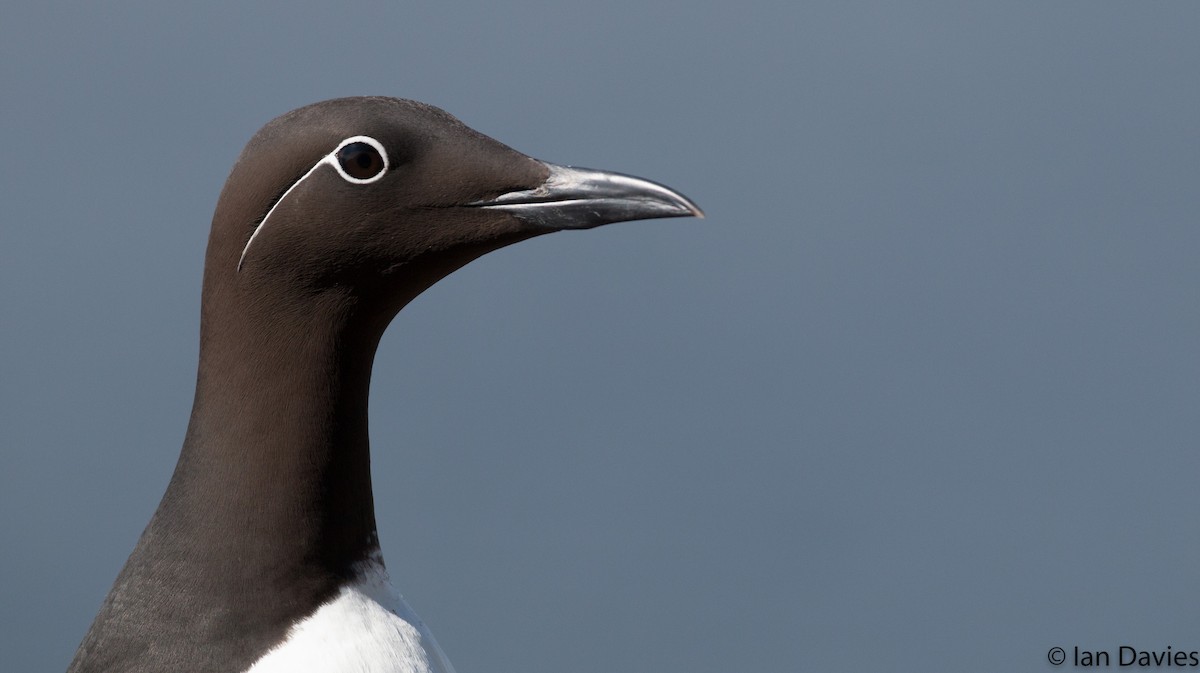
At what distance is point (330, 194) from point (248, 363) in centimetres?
48

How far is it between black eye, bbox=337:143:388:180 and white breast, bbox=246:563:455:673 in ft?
3.39

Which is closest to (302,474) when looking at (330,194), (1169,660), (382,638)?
(382,638)

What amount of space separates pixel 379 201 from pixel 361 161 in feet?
0.35

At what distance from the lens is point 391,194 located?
373cm

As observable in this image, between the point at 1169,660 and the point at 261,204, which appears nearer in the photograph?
the point at 261,204

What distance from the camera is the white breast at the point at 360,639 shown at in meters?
3.70

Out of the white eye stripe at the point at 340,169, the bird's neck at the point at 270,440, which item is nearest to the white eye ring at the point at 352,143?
the white eye stripe at the point at 340,169

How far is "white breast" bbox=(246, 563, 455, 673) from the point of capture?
146 inches

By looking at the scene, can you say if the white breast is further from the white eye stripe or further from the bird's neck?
the white eye stripe

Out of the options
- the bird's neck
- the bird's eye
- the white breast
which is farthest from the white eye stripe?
the white breast

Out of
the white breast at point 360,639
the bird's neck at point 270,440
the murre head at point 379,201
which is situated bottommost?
the white breast at point 360,639

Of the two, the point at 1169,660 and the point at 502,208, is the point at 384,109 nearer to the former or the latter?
the point at 502,208

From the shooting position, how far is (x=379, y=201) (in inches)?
146

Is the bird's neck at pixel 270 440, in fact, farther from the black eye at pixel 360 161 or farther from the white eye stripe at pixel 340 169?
the black eye at pixel 360 161
